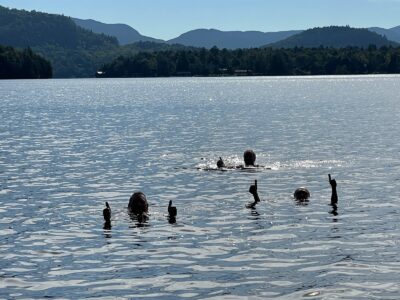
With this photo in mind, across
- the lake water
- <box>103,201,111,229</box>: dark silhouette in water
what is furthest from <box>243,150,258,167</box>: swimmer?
<box>103,201,111,229</box>: dark silhouette in water

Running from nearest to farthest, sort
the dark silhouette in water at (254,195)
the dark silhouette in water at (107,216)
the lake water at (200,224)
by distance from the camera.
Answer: the lake water at (200,224)
the dark silhouette in water at (107,216)
the dark silhouette in water at (254,195)

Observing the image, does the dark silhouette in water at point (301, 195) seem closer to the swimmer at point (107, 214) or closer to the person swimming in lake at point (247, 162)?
the swimmer at point (107, 214)

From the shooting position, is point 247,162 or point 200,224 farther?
point 247,162

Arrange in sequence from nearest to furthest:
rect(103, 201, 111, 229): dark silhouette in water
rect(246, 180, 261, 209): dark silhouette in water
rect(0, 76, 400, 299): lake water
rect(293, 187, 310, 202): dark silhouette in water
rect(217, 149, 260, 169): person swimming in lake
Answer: rect(0, 76, 400, 299): lake water → rect(103, 201, 111, 229): dark silhouette in water → rect(246, 180, 261, 209): dark silhouette in water → rect(293, 187, 310, 202): dark silhouette in water → rect(217, 149, 260, 169): person swimming in lake

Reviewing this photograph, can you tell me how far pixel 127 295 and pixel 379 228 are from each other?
47.2 feet

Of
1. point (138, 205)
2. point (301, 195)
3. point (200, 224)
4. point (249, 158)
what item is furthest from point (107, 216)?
point (249, 158)

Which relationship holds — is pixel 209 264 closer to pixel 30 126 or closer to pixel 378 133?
pixel 378 133

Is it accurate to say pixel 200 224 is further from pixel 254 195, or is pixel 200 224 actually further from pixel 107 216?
pixel 254 195

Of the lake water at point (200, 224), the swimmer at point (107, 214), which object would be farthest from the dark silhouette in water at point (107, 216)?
the lake water at point (200, 224)

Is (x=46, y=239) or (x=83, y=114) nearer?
(x=46, y=239)

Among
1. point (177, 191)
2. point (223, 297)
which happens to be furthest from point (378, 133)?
point (223, 297)

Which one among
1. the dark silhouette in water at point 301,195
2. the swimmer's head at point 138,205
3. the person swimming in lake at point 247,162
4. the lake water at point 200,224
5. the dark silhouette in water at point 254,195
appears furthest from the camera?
the person swimming in lake at point 247,162

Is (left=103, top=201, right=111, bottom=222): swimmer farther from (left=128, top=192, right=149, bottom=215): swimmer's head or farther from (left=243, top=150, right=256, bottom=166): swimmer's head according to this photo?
(left=243, top=150, right=256, bottom=166): swimmer's head

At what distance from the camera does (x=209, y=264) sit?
28.4 meters
